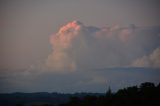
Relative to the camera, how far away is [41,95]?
18575cm

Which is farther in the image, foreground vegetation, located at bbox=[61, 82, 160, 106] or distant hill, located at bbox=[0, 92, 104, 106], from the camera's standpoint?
distant hill, located at bbox=[0, 92, 104, 106]

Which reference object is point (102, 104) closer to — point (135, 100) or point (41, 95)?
point (135, 100)

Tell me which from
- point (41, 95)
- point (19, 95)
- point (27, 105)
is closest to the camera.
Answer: point (27, 105)

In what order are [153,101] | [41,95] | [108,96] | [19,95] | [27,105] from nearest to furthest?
1. [153,101]
2. [108,96]
3. [27,105]
4. [19,95]
5. [41,95]

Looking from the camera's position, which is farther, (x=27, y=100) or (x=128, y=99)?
(x=27, y=100)

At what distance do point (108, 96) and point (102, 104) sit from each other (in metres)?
4.52

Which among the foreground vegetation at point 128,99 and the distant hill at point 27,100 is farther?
the distant hill at point 27,100

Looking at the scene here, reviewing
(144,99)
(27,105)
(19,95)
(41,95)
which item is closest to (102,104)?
(144,99)

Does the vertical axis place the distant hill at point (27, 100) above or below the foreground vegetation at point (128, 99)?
above

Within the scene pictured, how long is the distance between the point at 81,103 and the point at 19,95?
9755 cm

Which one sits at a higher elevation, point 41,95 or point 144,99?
point 41,95

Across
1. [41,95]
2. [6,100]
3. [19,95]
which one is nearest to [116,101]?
[6,100]

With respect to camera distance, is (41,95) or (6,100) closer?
(6,100)

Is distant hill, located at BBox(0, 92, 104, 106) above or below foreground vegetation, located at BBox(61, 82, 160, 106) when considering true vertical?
above
